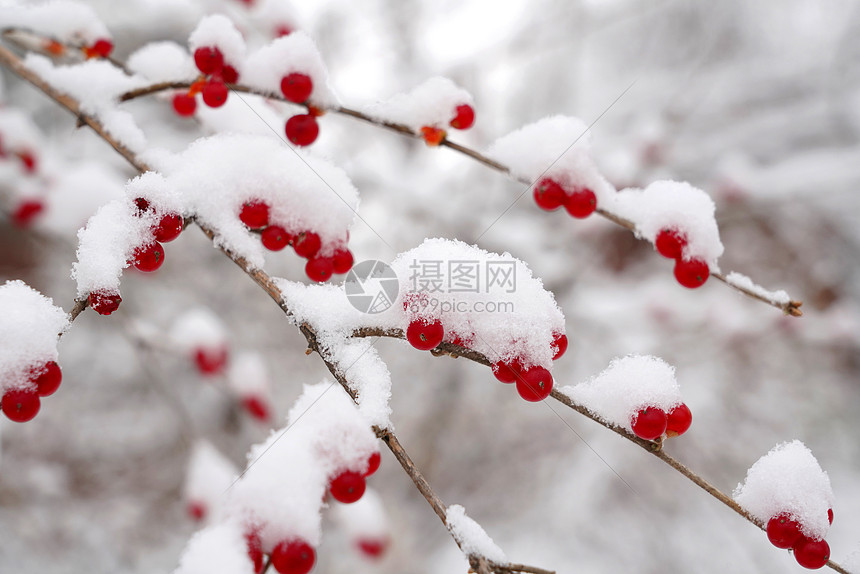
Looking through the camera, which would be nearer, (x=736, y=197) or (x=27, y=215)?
(x=27, y=215)

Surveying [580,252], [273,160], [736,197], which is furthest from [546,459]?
[273,160]

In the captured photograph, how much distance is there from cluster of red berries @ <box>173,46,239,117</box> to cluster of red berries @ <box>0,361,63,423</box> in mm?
598

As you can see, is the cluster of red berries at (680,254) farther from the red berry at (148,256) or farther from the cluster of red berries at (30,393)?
the cluster of red berries at (30,393)

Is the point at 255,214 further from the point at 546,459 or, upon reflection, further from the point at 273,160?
the point at 546,459

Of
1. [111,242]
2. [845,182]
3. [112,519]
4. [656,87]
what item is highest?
[656,87]

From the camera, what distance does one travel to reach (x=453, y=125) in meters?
1.13

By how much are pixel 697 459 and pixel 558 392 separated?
4.09 meters

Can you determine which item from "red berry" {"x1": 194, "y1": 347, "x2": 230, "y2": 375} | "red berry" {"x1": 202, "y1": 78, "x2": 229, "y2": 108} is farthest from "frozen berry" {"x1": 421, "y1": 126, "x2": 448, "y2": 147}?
"red berry" {"x1": 194, "y1": 347, "x2": 230, "y2": 375}

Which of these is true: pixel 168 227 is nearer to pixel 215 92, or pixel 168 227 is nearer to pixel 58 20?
pixel 215 92

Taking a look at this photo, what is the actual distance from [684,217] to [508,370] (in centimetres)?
58

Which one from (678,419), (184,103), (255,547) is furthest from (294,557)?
(184,103)

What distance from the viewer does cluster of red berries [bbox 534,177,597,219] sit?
108 centimetres

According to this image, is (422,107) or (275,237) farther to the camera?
(422,107)

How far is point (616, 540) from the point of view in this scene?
4289 mm
